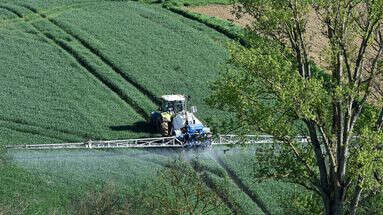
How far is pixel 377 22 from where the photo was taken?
21344 mm

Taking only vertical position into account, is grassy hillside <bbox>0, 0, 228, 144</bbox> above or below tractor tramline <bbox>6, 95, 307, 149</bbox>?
above

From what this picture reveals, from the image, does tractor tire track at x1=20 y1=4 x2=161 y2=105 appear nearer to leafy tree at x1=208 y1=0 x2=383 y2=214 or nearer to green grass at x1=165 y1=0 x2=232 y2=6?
green grass at x1=165 y1=0 x2=232 y2=6

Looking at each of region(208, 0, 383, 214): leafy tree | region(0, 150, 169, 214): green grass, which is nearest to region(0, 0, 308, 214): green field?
region(0, 150, 169, 214): green grass

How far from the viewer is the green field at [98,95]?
118ft

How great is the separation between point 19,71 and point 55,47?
584cm

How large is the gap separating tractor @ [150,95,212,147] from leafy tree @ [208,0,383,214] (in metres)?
17.3

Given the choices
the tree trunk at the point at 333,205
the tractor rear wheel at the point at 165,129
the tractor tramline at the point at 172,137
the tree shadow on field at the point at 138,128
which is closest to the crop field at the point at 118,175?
the tractor tramline at the point at 172,137

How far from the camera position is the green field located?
36000mm

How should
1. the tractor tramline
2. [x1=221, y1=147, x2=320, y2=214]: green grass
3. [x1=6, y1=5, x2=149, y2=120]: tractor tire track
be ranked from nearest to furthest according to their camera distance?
[x1=221, y1=147, x2=320, y2=214]: green grass < the tractor tramline < [x1=6, y1=5, x2=149, y2=120]: tractor tire track

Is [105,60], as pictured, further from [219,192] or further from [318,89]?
[318,89]

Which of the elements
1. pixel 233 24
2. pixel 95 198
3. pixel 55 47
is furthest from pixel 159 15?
pixel 95 198

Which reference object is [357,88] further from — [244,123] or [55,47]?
[55,47]

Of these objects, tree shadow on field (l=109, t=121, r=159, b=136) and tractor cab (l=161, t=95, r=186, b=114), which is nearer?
tree shadow on field (l=109, t=121, r=159, b=136)

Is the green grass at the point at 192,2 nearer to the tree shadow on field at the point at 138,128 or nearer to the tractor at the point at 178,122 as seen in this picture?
the tractor at the point at 178,122
